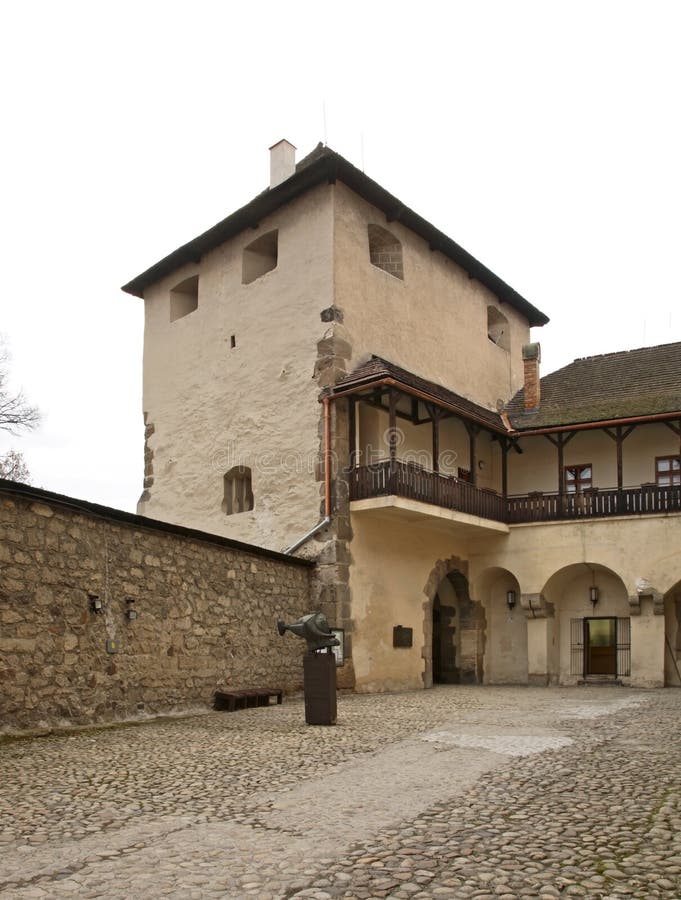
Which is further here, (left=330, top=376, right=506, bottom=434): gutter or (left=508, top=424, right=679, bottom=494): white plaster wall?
(left=508, top=424, right=679, bottom=494): white plaster wall

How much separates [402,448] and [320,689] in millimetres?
8797

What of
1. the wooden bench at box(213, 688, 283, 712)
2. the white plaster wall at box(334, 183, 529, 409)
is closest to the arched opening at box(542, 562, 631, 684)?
the white plaster wall at box(334, 183, 529, 409)

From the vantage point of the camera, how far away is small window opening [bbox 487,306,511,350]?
23.8 meters

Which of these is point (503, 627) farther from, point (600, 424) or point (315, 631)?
point (315, 631)

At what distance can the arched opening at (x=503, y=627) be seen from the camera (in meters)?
20.7

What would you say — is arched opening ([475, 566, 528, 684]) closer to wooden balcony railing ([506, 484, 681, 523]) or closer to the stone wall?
wooden balcony railing ([506, 484, 681, 523])

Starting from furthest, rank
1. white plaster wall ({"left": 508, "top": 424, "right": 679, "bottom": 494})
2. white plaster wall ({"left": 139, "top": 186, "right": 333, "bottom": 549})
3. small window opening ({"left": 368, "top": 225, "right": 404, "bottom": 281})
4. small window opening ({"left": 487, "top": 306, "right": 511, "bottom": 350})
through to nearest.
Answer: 1. small window opening ({"left": 487, "top": 306, "right": 511, "bottom": 350})
2. white plaster wall ({"left": 508, "top": 424, "right": 679, "bottom": 494})
3. small window opening ({"left": 368, "top": 225, "right": 404, "bottom": 281})
4. white plaster wall ({"left": 139, "top": 186, "right": 333, "bottom": 549})

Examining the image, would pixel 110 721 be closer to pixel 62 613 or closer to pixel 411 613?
pixel 62 613

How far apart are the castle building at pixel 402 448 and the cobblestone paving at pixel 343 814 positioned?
7996 millimetres

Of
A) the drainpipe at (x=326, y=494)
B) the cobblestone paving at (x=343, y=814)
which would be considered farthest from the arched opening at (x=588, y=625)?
the cobblestone paving at (x=343, y=814)

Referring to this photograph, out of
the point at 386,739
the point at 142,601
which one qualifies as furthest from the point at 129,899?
the point at 142,601

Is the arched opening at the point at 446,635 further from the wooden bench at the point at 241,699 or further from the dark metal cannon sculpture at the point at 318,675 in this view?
the dark metal cannon sculpture at the point at 318,675

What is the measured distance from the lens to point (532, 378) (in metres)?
22.3

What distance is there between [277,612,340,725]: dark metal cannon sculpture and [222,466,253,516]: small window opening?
9.00 metres
